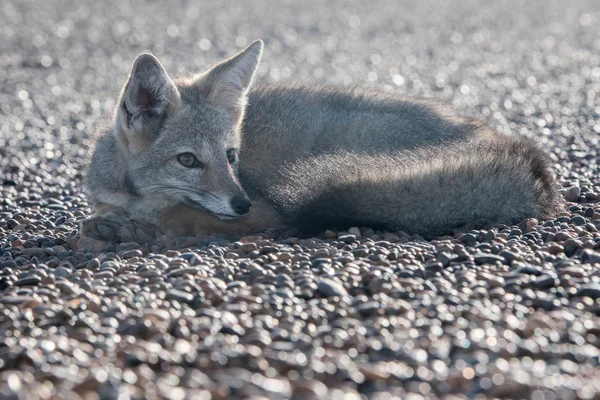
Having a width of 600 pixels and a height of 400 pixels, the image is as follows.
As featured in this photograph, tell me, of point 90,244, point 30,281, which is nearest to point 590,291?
point 30,281

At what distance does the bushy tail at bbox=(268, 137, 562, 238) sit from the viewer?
455 cm

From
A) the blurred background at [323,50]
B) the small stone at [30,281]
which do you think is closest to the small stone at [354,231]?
the small stone at [30,281]

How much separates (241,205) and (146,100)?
3.38 feet

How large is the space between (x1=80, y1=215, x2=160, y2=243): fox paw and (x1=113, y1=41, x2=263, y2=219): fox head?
372mm

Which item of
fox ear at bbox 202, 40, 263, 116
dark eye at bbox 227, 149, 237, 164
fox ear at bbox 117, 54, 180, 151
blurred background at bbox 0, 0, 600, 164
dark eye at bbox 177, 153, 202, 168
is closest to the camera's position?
fox ear at bbox 117, 54, 180, 151

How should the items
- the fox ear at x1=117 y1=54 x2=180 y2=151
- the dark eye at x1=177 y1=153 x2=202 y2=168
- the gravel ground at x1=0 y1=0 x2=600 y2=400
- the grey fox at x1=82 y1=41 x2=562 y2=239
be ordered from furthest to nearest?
the dark eye at x1=177 y1=153 x2=202 y2=168 < the fox ear at x1=117 y1=54 x2=180 y2=151 < the grey fox at x1=82 y1=41 x2=562 y2=239 < the gravel ground at x1=0 y1=0 x2=600 y2=400

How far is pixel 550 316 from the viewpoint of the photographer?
3.32 metres

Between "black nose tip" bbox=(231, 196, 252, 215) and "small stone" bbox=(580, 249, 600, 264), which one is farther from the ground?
"small stone" bbox=(580, 249, 600, 264)

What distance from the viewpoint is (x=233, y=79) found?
576 cm

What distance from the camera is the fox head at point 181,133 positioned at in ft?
17.4

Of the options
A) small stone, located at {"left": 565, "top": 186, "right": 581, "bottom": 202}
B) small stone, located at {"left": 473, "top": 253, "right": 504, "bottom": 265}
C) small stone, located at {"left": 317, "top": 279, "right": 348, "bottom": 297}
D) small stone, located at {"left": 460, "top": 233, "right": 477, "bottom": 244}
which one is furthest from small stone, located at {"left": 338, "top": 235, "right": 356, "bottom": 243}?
small stone, located at {"left": 565, "top": 186, "right": 581, "bottom": 202}

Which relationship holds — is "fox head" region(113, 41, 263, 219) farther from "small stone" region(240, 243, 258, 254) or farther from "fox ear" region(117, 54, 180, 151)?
"small stone" region(240, 243, 258, 254)

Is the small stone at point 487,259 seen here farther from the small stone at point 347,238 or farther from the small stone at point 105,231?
the small stone at point 105,231

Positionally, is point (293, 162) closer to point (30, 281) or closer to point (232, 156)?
point (232, 156)
